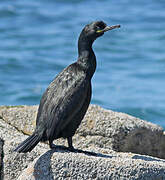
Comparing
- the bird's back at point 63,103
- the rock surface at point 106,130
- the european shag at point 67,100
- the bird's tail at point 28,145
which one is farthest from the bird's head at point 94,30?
the rock surface at point 106,130

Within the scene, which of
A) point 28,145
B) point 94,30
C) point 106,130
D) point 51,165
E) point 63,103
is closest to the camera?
point 51,165

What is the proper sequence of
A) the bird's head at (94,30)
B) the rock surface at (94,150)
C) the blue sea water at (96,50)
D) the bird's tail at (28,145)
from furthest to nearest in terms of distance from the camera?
the blue sea water at (96,50) → the bird's head at (94,30) → the bird's tail at (28,145) → the rock surface at (94,150)

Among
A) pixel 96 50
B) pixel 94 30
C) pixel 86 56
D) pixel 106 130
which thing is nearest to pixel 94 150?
pixel 106 130

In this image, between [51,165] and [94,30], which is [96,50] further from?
[51,165]

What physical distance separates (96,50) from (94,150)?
34.1 ft

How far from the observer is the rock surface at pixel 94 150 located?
543 cm

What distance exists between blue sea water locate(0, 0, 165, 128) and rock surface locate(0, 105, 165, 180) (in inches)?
246

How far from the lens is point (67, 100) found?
19.0ft

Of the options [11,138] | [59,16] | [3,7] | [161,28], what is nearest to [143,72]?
[161,28]

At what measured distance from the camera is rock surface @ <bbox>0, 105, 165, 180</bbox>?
543 cm

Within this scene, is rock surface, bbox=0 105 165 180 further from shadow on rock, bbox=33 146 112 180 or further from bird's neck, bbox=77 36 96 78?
bird's neck, bbox=77 36 96 78

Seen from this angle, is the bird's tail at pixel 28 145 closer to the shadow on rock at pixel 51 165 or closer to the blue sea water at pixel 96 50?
the shadow on rock at pixel 51 165

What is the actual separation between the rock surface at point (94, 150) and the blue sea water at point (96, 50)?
6.26 meters

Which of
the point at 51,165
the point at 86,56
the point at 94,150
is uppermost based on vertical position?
the point at 86,56
